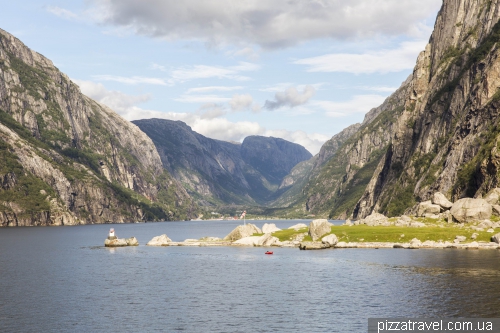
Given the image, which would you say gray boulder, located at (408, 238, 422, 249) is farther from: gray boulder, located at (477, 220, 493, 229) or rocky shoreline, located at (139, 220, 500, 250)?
gray boulder, located at (477, 220, 493, 229)

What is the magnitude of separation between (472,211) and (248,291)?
96.4 m

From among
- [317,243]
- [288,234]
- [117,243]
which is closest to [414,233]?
[317,243]

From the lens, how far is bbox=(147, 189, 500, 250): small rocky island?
144 meters

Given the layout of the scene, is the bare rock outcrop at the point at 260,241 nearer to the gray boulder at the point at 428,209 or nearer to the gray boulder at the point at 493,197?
the gray boulder at the point at 428,209

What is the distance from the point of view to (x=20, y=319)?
222 ft

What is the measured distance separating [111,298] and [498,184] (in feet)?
474

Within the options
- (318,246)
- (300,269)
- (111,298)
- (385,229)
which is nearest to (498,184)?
(385,229)

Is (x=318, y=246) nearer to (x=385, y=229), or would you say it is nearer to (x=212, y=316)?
(x=385, y=229)

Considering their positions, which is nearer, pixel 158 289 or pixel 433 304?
pixel 433 304

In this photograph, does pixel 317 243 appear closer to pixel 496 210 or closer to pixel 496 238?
pixel 496 238

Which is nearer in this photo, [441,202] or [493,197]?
[493,197]

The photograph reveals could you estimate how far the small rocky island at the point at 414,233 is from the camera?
144 meters

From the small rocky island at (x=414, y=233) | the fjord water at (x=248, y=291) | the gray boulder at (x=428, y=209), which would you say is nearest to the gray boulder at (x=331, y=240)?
the small rocky island at (x=414, y=233)

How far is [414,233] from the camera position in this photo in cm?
15362
